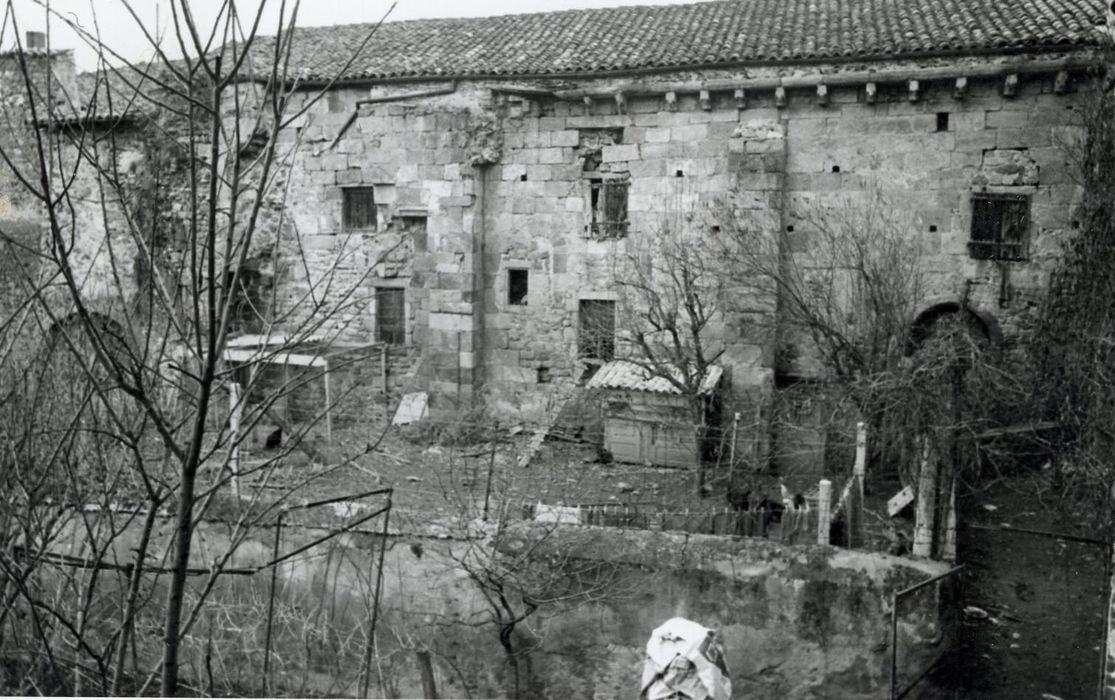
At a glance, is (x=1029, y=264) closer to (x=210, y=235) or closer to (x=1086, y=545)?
(x=1086, y=545)

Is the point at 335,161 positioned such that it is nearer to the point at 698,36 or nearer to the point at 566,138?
the point at 566,138

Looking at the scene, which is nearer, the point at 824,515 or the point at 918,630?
the point at 918,630

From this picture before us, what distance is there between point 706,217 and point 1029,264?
425cm

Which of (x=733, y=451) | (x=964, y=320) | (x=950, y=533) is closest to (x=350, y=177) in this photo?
(x=733, y=451)

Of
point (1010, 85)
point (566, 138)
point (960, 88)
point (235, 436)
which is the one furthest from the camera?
point (566, 138)

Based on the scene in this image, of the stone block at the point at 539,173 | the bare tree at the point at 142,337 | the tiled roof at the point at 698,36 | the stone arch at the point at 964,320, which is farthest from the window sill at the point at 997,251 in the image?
the bare tree at the point at 142,337

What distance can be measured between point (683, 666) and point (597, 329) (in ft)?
33.0

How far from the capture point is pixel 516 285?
600 inches

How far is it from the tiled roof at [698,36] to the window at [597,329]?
3.41 metres

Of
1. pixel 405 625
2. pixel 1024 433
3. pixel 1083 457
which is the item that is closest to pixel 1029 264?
pixel 1024 433

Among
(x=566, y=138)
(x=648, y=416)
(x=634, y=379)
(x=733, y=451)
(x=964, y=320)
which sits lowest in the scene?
(x=733, y=451)

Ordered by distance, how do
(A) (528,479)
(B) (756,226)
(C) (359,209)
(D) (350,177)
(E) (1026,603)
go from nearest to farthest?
1. (E) (1026,603)
2. (A) (528,479)
3. (B) (756,226)
4. (D) (350,177)
5. (C) (359,209)

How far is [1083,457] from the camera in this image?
9680 mm

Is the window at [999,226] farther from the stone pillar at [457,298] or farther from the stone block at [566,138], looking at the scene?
the stone pillar at [457,298]
